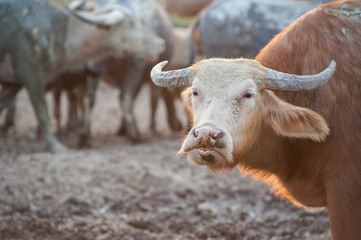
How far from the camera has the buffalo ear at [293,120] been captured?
3.01m

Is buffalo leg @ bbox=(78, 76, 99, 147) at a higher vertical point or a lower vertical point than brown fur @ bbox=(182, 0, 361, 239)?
lower

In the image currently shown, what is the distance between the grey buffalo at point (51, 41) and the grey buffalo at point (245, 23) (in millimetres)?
1263

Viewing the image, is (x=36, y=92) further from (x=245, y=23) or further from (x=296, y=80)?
(x=296, y=80)

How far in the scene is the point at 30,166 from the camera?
5750 millimetres

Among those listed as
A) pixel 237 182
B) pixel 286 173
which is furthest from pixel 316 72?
pixel 237 182

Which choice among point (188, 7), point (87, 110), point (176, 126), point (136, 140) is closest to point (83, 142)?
point (87, 110)

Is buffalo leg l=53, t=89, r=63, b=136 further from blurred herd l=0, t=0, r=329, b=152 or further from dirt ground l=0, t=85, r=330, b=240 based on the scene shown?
dirt ground l=0, t=85, r=330, b=240

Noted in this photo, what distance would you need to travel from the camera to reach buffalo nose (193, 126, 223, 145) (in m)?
2.85

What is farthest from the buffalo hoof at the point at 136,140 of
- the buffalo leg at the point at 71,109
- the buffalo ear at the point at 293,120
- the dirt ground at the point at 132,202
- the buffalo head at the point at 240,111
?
the buffalo ear at the point at 293,120

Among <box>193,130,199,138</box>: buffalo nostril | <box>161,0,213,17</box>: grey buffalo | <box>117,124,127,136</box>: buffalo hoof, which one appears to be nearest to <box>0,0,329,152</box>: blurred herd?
<box>117,124,127,136</box>: buffalo hoof

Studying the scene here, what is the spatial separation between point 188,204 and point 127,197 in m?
0.64

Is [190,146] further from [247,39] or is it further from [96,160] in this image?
[247,39]

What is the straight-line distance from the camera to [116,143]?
26.9ft

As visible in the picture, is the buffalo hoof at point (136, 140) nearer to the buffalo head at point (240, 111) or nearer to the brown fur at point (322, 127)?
the brown fur at point (322, 127)
